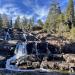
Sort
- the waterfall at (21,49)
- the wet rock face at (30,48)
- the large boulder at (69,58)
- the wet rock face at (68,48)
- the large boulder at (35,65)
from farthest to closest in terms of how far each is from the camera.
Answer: the wet rock face at (68,48)
the wet rock face at (30,48)
the waterfall at (21,49)
the large boulder at (69,58)
the large boulder at (35,65)

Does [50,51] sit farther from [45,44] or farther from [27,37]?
[27,37]

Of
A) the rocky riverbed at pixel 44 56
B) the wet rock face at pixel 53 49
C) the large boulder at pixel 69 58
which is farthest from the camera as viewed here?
the wet rock face at pixel 53 49

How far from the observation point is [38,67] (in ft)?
311

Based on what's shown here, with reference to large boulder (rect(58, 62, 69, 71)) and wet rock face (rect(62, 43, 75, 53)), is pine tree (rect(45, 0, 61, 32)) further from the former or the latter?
large boulder (rect(58, 62, 69, 71))

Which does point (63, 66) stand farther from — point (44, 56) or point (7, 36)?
point (7, 36)

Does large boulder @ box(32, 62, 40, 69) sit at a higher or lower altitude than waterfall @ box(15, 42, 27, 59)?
lower

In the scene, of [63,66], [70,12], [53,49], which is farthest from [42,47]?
[70,12]

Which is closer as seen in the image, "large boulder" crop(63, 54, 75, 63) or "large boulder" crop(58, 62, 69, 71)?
"large boulder" crop(58, 62, 69, 71)

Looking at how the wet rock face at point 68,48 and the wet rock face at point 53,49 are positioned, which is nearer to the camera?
the wet rock face at point 53,49

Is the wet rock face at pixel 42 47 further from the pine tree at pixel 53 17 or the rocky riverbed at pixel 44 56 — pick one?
the pine tree at pixel 53 17

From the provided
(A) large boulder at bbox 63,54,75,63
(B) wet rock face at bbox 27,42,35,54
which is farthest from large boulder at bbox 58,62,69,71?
(B) wet rock face at bbox 27,42,35,54

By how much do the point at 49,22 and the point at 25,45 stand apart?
209 ft

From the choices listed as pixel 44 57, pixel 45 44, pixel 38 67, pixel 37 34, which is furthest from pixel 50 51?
pixel 37 34

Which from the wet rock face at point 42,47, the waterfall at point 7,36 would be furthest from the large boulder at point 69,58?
the waterfall at point 7,36
